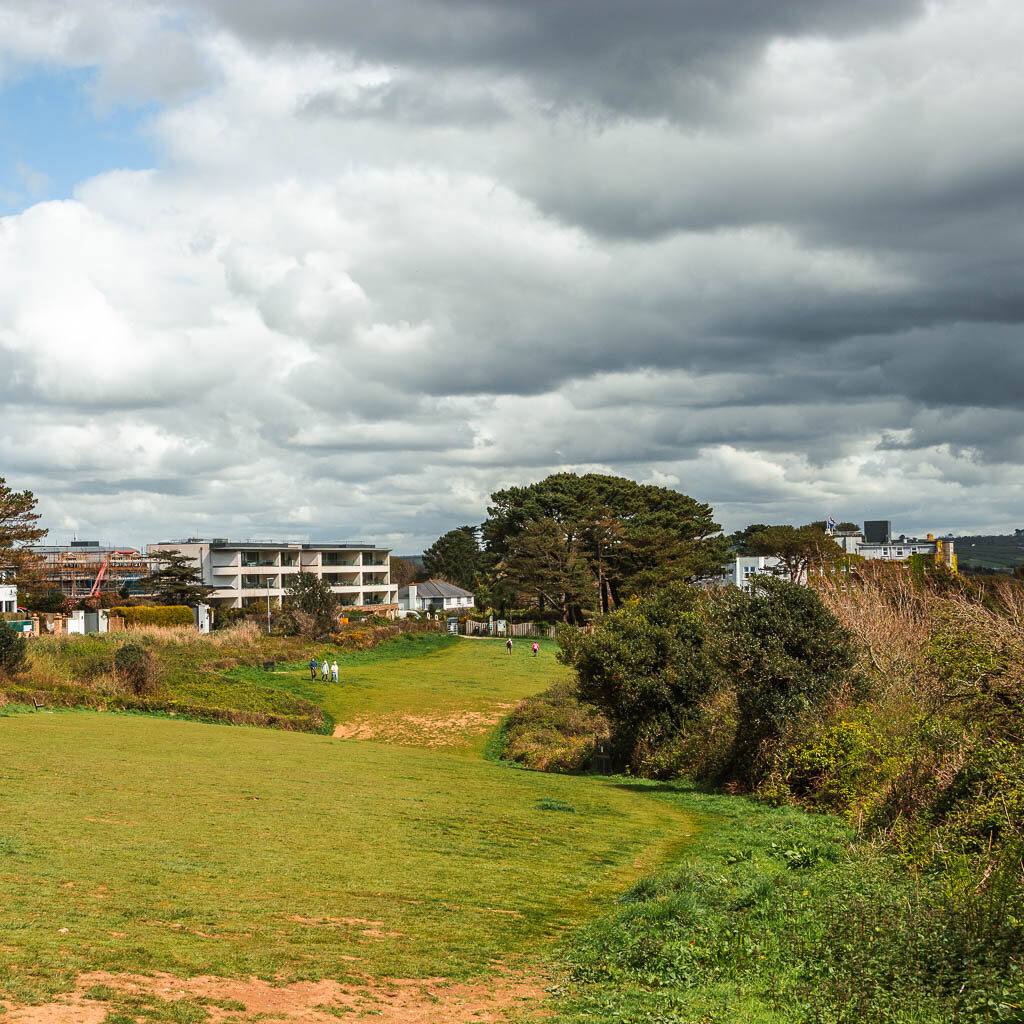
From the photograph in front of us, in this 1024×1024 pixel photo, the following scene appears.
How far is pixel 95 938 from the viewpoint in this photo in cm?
985

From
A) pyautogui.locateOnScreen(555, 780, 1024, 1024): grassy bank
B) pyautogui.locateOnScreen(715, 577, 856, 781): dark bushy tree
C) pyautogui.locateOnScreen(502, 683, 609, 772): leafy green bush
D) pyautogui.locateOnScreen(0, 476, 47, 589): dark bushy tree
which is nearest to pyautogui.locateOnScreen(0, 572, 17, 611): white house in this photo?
pyautogui.locateOnScreen(0, 476, 47, 589): dark bushy tree

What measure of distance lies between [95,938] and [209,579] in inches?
4345

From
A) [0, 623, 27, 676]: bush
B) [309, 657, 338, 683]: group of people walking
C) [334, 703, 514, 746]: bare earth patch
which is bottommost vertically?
[334, 703, 514, 746]: bare earth patch

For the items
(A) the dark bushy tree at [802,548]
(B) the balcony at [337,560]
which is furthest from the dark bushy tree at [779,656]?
(B) the balcony at [337,560]

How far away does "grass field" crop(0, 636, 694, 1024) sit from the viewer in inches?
394

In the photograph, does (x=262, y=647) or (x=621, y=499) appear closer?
(x=262, y=647)

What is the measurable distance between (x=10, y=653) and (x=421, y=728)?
666 inches

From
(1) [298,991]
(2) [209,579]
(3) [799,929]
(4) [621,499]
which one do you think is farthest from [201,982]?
(2) [209,579]

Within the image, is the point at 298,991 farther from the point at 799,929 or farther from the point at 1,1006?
the point at 799,929

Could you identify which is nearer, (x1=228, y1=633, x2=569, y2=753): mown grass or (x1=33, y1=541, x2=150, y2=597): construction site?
(x1=228, y1=633, x2=569, y2=753): mown grass

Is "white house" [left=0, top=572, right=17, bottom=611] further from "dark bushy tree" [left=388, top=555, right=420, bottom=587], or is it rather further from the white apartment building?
"dark bushy tree" [left=388, top=555, right=420, bottom=587]

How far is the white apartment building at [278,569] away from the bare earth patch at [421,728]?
214 feet

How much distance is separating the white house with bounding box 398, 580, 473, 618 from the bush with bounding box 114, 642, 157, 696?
98.8 meters

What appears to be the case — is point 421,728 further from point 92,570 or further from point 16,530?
point 92,570
